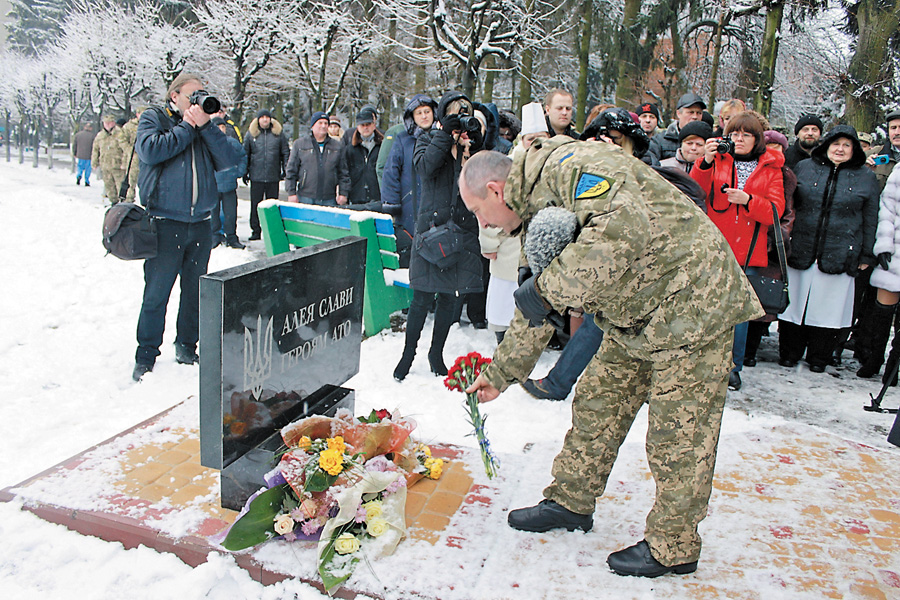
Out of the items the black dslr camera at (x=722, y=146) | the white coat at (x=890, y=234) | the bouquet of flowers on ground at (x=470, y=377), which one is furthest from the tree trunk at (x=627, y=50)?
the bouquet of flowers on ground at (x=470, y=377)

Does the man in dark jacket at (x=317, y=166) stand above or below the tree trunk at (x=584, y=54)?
below

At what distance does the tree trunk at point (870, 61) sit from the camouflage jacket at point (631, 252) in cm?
1038

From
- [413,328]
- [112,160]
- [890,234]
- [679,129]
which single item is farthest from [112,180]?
[890,234]

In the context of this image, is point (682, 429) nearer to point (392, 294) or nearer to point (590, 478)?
point (590, 478)

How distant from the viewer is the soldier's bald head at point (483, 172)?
93.4 inches

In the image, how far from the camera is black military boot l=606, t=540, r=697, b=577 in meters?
2.58

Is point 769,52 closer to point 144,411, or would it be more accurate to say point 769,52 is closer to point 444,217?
point 444,217

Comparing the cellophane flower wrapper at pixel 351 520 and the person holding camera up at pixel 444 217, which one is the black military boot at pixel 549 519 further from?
the person holding camera up at pixel 444 217

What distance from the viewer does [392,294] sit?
5.84 meters

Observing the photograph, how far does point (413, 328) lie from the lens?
15.2 ft

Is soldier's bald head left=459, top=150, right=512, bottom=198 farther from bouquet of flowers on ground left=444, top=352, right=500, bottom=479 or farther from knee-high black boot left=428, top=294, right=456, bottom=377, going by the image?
knee-high black boot left=428, top=294, right=456, bottom=377

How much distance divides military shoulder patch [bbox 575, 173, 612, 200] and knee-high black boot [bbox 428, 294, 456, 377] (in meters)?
2.57

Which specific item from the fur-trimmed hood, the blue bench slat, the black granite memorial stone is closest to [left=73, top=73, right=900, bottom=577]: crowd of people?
the blue bench slat

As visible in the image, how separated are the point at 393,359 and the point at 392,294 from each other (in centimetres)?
91
